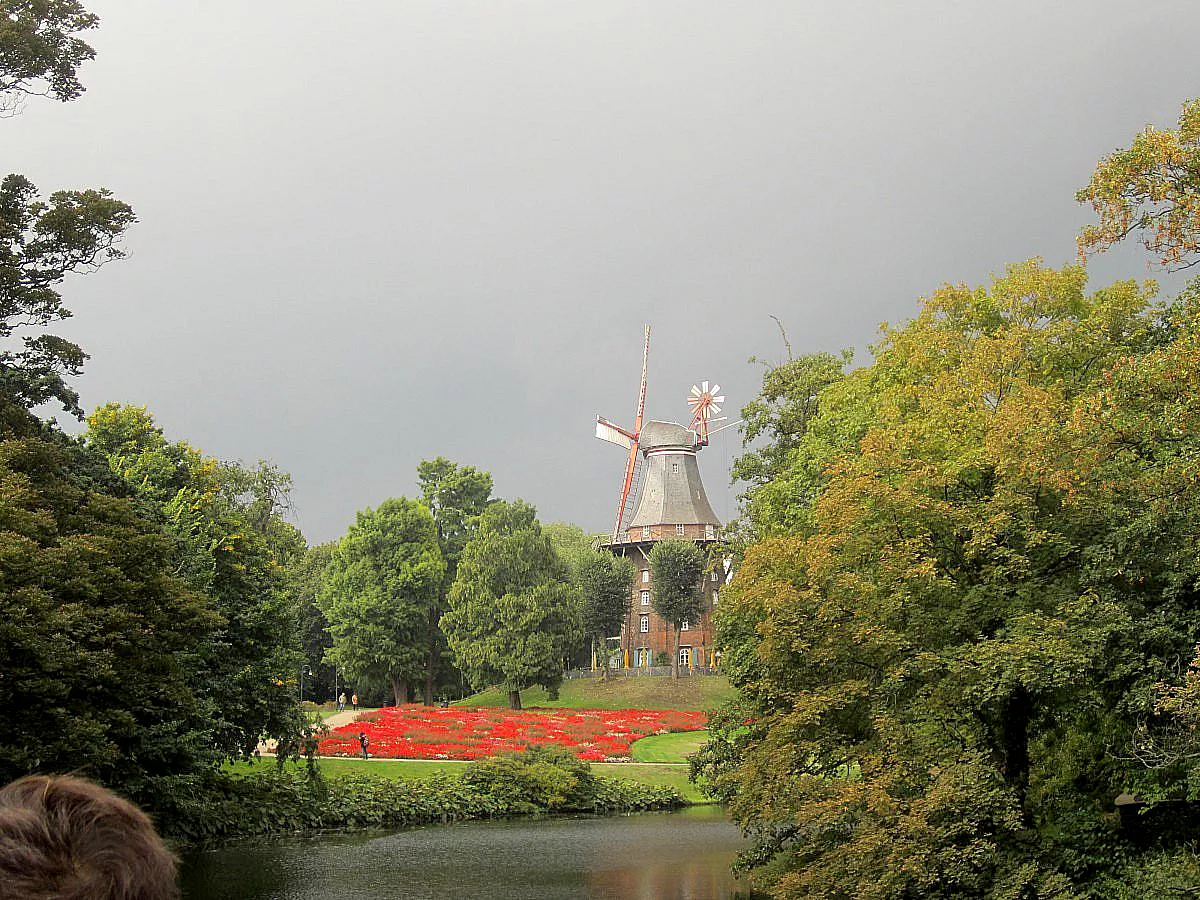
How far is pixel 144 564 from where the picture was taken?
61.1 feet

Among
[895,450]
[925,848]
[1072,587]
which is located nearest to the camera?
[925,848]

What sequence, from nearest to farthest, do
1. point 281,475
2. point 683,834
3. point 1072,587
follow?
point 1072,587, point 683,834, point 281,475

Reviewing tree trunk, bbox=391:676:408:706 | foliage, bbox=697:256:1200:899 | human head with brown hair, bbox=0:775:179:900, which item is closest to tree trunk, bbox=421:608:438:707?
tree trunk, bbox=391:676:408:706

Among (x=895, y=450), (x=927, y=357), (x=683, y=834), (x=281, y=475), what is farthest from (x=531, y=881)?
(x=281, y=475)

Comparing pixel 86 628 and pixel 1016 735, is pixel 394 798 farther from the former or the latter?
pixel 1016 735

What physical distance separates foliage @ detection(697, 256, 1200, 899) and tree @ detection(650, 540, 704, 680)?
4124 cm

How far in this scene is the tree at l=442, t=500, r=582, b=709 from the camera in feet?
179

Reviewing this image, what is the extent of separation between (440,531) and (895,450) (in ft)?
165

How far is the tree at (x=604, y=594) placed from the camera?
64562 mm

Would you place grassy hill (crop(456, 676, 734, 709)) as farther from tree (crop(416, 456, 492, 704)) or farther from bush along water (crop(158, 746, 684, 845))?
bush along water (crop(158, 746, 684, 845))

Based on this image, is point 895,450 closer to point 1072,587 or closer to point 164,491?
point 1072,587

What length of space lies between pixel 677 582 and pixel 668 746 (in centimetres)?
1951

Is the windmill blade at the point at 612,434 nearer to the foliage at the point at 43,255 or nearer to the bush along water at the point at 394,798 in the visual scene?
the bush along water at the point at 394,798

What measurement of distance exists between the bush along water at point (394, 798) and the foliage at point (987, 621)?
10207 mm
